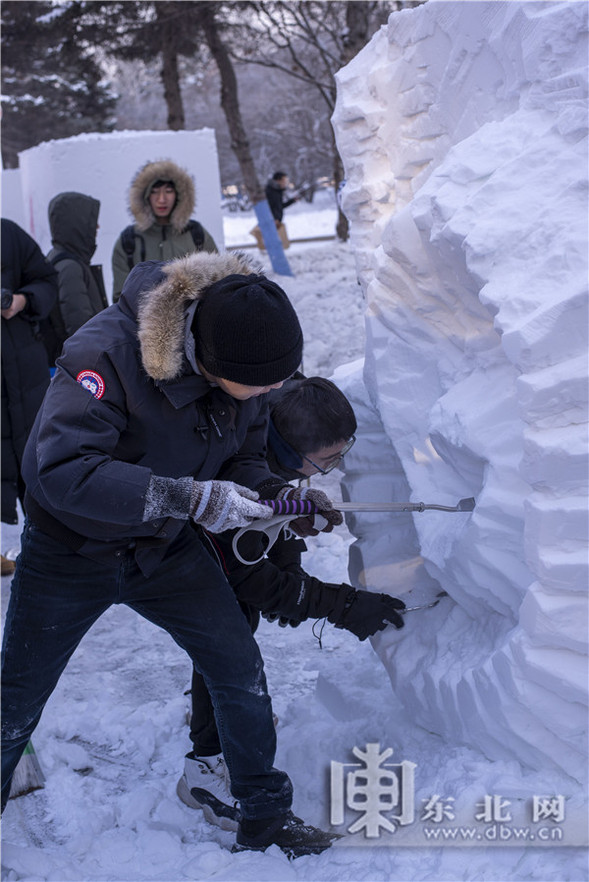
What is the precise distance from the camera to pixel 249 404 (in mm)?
1980

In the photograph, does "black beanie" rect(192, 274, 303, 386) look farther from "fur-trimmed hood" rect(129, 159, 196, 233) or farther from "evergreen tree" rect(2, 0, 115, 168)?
"evergreen tree" rect(2, 0, 115, 168)

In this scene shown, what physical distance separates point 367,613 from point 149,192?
8.89 ft

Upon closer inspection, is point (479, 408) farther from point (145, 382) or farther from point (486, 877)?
point (486, 877)

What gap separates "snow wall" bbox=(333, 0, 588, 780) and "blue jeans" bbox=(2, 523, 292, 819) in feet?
1.61

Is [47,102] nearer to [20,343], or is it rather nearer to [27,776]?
[20,343]

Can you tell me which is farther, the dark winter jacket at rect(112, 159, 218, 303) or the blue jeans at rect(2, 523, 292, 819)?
the dark winter jacket at rect(112, 159, 218, 303)

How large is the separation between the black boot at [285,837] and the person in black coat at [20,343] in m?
1.92

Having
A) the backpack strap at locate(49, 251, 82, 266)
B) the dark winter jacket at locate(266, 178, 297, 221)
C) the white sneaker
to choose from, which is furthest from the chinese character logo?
the dark winter jacket at locate(266, 178, 297, 221)

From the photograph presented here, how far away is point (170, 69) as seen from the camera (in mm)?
10461

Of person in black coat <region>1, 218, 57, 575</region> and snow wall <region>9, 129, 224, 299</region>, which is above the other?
snow wall <region>9, 129, 224, 299</region>

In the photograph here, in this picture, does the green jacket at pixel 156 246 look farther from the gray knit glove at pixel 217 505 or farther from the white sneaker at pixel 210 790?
the gray knit glove at pixel 217 505

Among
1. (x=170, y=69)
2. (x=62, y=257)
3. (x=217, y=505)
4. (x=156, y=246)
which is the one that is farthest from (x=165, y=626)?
(x=170, y=69)

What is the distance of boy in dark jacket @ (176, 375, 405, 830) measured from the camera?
220 centimetres

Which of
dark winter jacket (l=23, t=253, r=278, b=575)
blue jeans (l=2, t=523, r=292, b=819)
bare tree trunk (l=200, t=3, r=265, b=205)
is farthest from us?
bare tree trunk (l=200, t=3, r=265, b=205)
